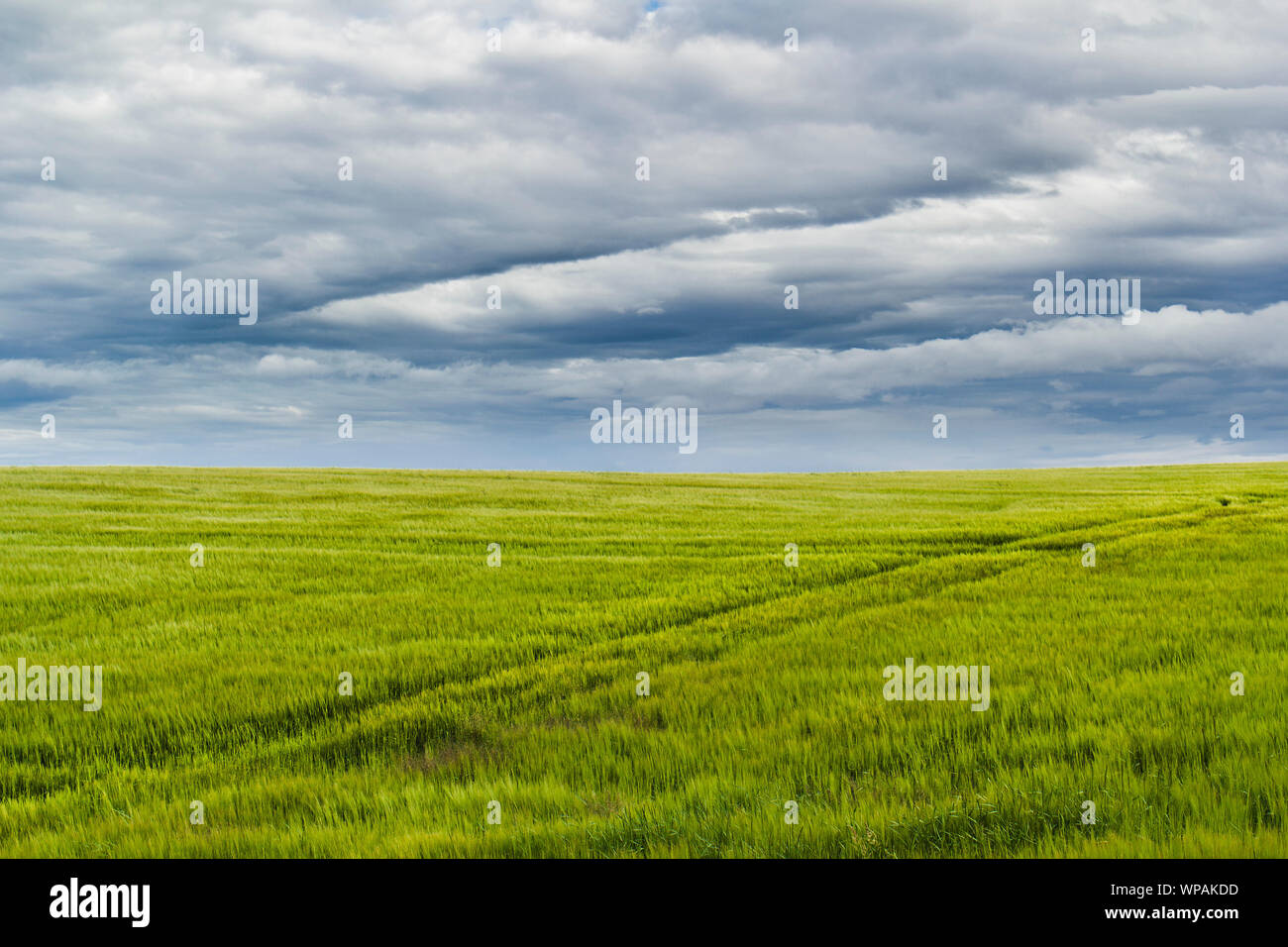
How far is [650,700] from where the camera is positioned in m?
10.8

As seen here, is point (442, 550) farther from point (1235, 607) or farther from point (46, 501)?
point (46, 501)

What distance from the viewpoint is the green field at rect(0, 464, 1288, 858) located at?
21.6ft

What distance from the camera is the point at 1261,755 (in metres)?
7.37

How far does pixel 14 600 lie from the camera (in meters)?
18.8

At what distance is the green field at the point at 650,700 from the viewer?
6.59 meters
